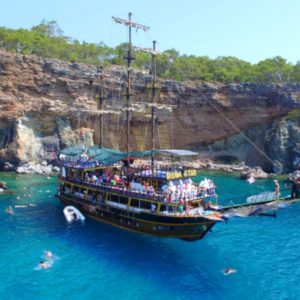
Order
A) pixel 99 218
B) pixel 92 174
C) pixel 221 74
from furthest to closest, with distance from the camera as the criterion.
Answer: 1. pixel 221 74
2. pixel 92 174
3. pixel 99 218

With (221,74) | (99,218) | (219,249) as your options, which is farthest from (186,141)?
(219,249)

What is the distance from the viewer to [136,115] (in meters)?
74.4

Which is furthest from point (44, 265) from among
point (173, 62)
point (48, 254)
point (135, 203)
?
point (173, 62)

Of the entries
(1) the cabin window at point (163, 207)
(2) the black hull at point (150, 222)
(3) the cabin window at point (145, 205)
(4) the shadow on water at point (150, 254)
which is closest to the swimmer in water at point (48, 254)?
(4) the shadow on water at point (150, 254)

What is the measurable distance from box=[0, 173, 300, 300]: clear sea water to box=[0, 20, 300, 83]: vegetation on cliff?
48615mm

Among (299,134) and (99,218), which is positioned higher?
(299,134)

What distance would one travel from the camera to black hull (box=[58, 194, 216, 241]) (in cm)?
2728

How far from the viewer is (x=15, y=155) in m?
65.7

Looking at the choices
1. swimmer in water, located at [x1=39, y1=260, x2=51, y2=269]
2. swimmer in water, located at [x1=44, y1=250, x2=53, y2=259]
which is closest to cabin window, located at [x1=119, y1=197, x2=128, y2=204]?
swimmer in water, located at [x1=44, y1=250, x2=53, y2=259]

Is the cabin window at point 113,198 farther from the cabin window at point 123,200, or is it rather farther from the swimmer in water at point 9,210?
the swimmer in water at point 9,210

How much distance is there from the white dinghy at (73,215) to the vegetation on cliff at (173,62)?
45967mm

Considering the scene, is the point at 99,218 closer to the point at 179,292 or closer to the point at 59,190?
the point at 59,190

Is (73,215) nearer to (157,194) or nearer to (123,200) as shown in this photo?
(123,200)

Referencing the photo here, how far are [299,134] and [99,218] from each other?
45.7 metres
